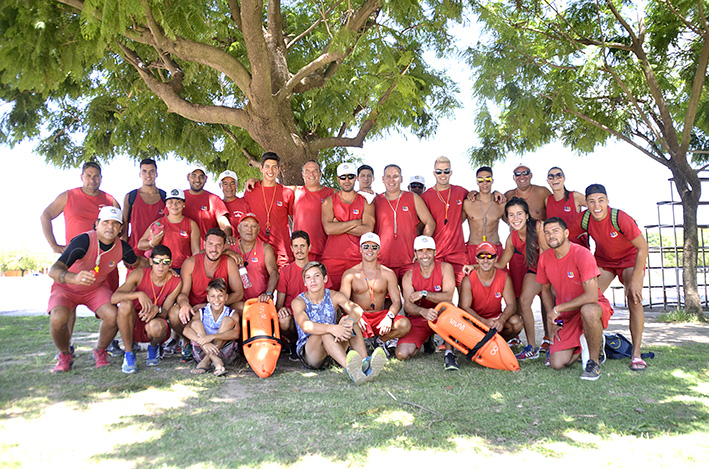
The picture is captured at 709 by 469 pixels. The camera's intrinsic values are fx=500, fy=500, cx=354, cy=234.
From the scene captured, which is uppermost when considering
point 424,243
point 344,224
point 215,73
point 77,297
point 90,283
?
point 215,73

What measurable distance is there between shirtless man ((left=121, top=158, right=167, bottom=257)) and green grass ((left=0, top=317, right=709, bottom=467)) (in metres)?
1.98

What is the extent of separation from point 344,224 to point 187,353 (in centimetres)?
258

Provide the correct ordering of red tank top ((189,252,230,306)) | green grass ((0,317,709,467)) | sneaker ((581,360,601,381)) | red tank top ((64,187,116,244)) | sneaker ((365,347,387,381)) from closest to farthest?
green grass ((0,317,709,467))
sneaker ((365,347,387,381))
sneaker ((581,360,601,381))
red tank top ((189,252,230,306))
red tank top ((64,187,116,244))

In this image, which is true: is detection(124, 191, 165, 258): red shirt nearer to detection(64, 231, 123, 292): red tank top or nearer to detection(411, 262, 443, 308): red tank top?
detection(64, 231, 123, 292): red tank top

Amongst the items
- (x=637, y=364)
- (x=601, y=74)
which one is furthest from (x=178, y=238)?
(x=601, y=74)

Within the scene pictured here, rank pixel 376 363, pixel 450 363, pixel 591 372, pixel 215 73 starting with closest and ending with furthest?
pixel 376 363
pixel 591 372
pixel 450 363
pixel 215 73

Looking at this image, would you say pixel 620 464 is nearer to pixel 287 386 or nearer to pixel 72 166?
pixel 287 386

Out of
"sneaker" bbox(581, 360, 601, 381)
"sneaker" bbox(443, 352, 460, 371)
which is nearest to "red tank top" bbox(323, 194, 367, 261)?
"sneaker" bbox(443, 352, 460, 371)

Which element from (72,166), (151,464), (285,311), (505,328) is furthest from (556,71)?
(72,166)

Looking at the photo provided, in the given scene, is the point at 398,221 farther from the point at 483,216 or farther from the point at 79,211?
the point at 79,211

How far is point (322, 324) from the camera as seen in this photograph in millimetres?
5645

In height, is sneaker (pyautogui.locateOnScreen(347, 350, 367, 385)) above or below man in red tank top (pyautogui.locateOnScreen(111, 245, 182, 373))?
below

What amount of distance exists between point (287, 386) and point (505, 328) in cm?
296

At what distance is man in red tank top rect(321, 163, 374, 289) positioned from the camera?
6812 millimetres
